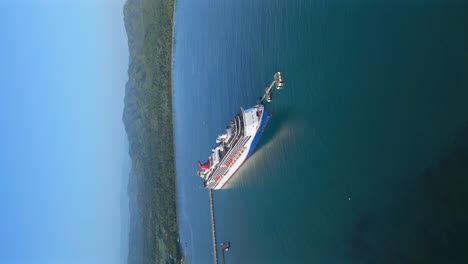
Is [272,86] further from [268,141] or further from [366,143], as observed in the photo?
[366,143]

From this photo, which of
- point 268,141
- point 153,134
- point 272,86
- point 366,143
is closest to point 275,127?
point 268,141

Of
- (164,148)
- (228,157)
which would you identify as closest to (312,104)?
(228,157)

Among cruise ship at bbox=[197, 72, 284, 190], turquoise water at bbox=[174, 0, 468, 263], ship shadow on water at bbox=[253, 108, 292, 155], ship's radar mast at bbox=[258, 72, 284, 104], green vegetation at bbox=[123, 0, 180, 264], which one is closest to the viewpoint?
turquoise water at bbox=[174, 0, 468, 263]

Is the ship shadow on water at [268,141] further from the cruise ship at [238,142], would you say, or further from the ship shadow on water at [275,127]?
the cruise ship at [238,142]

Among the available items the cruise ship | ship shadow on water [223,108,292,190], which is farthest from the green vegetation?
ship shadow on water [223,108,292,190]

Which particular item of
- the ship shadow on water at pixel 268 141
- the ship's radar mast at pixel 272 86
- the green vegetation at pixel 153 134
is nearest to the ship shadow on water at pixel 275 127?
the ship shadow on water at pixel 268 141

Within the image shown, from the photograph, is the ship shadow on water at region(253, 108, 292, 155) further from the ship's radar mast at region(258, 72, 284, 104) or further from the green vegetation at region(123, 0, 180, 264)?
the green vegetation at region(123, 0, 180, 264)

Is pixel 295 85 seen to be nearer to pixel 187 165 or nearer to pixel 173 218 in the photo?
pixel 187 165
